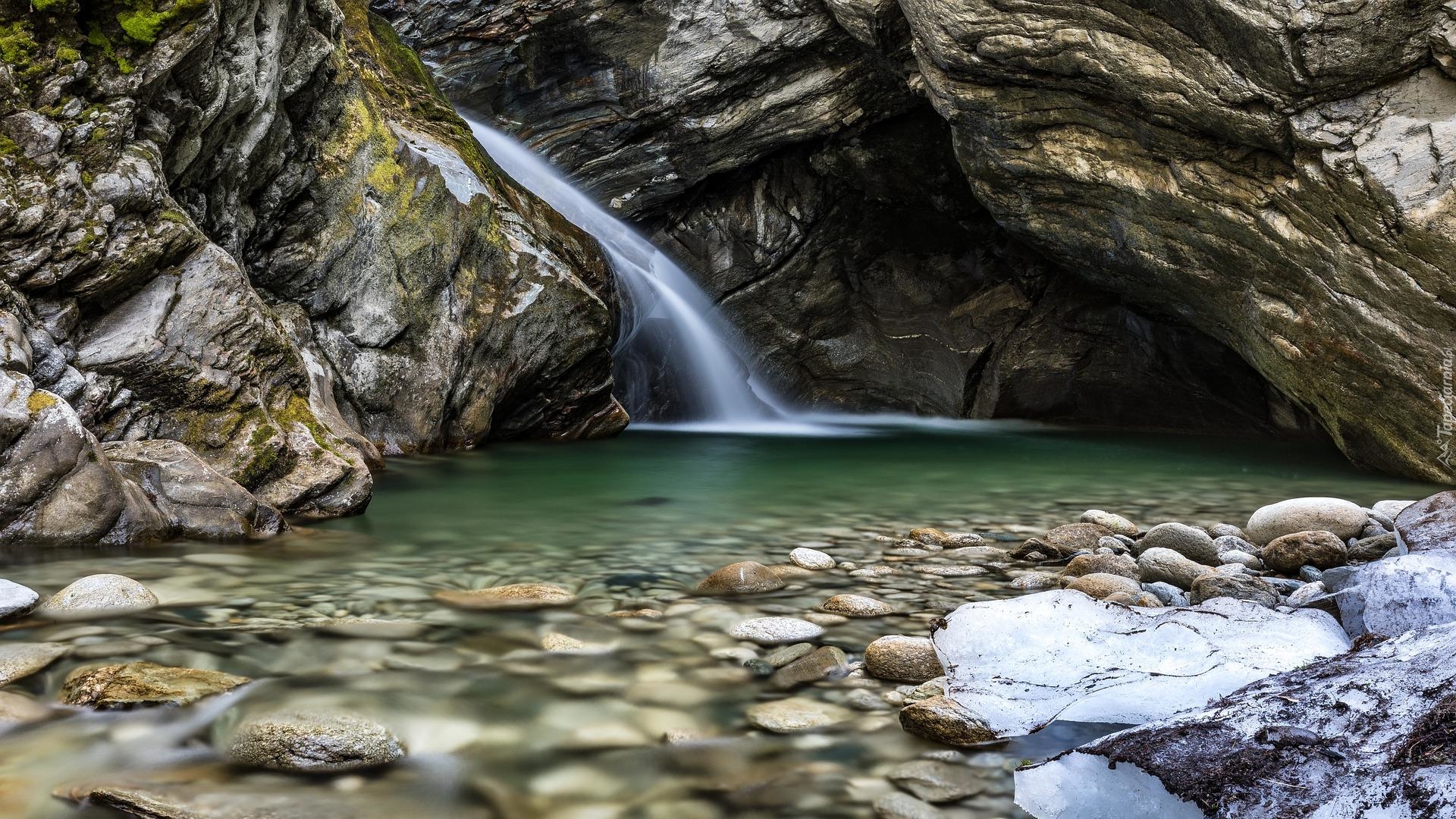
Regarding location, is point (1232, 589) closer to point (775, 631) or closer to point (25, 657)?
point (775, 631)

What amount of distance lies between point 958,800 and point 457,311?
8122 mm

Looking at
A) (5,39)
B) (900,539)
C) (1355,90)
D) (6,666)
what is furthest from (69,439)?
(1355,90)

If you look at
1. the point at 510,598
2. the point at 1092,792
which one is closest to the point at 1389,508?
the point at 1092,792

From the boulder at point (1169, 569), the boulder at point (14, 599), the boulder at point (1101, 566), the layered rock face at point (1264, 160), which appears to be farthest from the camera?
the layered rock face at point (1264, 160)

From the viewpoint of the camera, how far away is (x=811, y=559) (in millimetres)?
4516

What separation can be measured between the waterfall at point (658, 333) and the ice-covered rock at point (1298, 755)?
33.9 ft

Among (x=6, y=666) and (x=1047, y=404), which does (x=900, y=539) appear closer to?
(x=6, y=666)

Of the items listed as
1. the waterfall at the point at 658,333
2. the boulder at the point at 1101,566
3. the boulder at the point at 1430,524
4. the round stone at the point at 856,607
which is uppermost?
the waterfall at the point at 658,333

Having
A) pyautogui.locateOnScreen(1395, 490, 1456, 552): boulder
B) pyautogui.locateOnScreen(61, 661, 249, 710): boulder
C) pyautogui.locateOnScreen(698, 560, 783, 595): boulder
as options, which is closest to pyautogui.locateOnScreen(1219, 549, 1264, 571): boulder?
pyautogui.locateOnScreen(1395, 490, 1456, 552): boulder

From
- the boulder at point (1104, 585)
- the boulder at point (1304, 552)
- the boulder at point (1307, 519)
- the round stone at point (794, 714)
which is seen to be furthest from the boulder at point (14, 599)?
the boulder at point (1307, 519)

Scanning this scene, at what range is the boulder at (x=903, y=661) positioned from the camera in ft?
9.30

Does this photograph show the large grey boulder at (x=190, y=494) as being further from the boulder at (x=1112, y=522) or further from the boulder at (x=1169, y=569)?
the boulder at (x=1112, y=522)

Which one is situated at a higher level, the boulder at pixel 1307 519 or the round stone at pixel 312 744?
the boulder at pixel 1307 519

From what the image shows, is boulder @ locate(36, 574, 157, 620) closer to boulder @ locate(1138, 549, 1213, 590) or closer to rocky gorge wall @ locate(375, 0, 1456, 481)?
boulder @ locate(1138, 549, 1213, 590)
